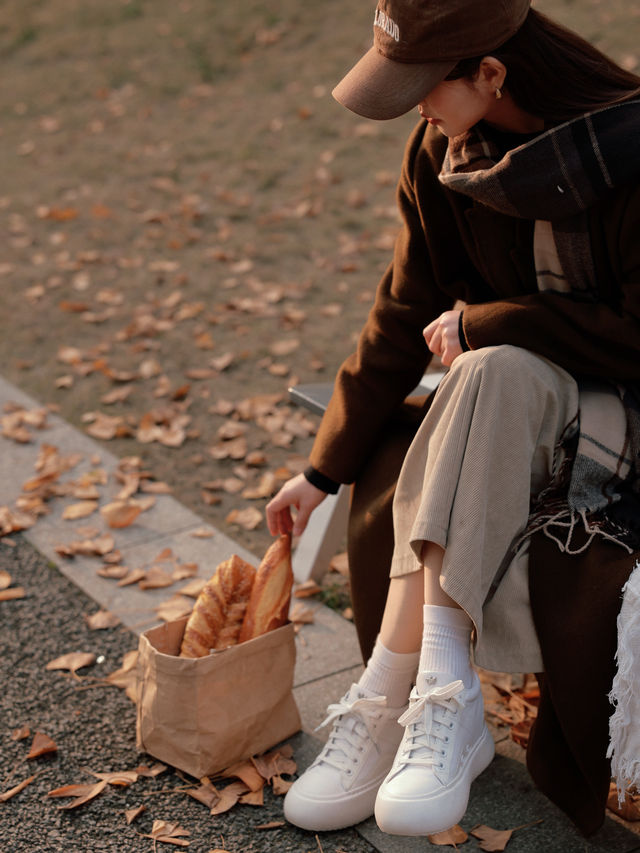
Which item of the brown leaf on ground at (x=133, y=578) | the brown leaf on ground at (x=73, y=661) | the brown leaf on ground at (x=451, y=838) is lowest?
Result: the brown leaf on ground at (x=133, y=578)

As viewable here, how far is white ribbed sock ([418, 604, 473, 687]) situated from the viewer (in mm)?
1953

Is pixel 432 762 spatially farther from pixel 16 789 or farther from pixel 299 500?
pixel 16 789

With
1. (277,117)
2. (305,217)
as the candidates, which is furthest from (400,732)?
(277,117)

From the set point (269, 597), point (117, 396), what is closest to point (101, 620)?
point (269, 597)

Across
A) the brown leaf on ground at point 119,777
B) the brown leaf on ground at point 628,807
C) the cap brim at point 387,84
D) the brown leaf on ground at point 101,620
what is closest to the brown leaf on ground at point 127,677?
the brown leaf on ground at point 101,620

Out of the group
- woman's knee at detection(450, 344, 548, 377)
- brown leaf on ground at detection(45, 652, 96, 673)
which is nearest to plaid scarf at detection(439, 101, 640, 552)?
woman's knee at detection(450, 344, 548, 377)

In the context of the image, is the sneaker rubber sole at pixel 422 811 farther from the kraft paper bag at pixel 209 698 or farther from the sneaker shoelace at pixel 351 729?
the kraft paper bag at pixel 209 698

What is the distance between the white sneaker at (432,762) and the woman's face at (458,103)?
1.09 metres

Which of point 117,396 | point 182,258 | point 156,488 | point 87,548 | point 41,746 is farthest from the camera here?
point 182,258

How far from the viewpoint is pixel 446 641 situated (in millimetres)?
1961

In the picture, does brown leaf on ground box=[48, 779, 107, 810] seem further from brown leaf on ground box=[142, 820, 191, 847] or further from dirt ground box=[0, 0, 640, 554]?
dirt ground box=[0, 0, 640, 554]

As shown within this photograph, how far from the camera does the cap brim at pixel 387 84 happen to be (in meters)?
1.94

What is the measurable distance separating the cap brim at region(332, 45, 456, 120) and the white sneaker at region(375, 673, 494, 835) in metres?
1.11

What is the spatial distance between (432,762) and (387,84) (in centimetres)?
129
